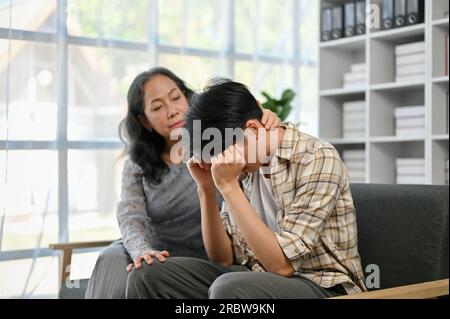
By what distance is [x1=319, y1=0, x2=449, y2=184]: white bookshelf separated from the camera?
9.48ft

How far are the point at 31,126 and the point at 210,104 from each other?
1.63 m

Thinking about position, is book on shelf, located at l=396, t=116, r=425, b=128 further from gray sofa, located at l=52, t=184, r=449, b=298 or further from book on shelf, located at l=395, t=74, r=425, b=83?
gray sofa, located at l=52, t=184, r=449, b=298

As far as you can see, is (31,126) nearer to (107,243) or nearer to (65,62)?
(65,62)

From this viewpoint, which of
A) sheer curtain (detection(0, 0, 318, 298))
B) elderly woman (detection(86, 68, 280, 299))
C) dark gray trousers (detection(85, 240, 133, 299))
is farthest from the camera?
sheer curtain (detection(0, 0, 318, 298))

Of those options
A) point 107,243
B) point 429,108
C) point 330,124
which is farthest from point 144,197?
point 330,124

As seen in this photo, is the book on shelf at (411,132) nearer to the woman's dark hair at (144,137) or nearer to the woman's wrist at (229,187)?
the woman's dark hair at (144,137)

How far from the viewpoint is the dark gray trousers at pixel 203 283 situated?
1.30 metres

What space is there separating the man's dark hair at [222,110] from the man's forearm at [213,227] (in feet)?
0.53

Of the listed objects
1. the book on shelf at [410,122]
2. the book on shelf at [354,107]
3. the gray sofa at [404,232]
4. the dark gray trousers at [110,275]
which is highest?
the book on shelf at [354,107]

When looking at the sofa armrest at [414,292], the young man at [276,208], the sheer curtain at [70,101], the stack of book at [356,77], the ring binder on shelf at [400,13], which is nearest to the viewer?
the sofa armrest at [414,292]

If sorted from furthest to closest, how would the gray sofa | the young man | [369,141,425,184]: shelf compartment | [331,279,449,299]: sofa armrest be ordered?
[369,141,425,184]: shelf compartment, the gray sofa, the young man, [331,279,449,299]: sofa armrest

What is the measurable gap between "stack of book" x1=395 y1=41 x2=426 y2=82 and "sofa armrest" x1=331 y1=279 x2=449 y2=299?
176 centimetres

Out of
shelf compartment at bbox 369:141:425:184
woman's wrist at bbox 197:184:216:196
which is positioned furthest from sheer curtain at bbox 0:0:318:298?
woman's wrist at bbox 197:184:216:196

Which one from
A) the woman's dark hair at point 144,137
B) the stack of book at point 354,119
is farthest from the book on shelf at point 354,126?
the woman's dark hair at point 144,137
